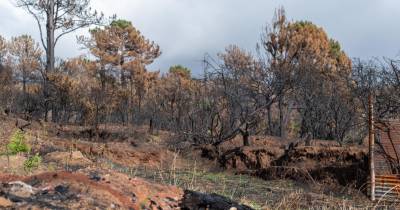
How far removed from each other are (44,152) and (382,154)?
6.63 meters

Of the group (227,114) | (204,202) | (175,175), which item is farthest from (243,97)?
(204,202)

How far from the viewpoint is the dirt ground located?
125 inches

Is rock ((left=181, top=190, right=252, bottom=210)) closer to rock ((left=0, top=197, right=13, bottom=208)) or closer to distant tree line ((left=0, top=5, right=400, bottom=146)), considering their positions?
rock ((left=0, top=197, right=13, bottom=208))

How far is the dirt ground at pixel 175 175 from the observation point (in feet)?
10.5

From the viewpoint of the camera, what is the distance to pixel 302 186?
33.1 ft

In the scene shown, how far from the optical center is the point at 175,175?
755 centimetres

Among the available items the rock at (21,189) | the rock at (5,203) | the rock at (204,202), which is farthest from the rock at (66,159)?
the rock at (5,203)

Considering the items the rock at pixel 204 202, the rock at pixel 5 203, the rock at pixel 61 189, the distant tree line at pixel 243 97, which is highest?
the distant tree line at pixel 243 97

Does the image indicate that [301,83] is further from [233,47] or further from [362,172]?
[362,172]

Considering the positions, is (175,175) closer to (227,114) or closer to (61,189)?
(61,189)

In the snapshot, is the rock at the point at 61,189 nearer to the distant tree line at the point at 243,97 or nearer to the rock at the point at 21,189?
the rock at the point at 21,189

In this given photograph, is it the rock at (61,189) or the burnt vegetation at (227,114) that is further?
the burnt vegetation at (227,114)

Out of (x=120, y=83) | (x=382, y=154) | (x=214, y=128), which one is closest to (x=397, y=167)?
(x=382, y=154)

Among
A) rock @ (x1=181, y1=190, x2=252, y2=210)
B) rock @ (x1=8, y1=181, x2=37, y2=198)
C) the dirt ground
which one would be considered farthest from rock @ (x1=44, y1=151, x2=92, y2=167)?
rock @ (x1=8, y1=181, x2=37, y2=198)
